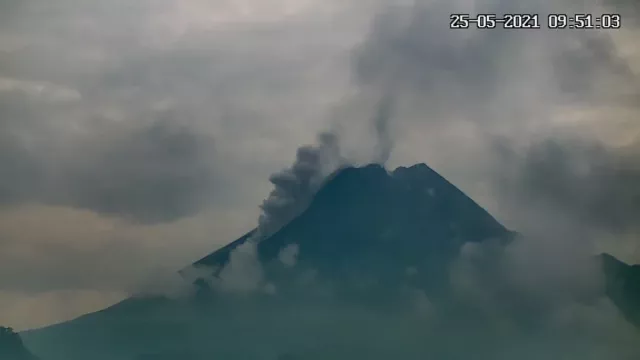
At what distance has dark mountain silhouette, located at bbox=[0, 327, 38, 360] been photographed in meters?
2.75

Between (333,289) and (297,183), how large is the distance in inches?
20.0

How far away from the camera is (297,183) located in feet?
9.50

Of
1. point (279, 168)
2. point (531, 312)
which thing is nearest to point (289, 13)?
point (279, 168)

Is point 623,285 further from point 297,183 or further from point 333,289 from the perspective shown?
point 297,183

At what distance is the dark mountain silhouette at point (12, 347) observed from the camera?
275cm

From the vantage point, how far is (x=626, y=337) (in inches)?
113

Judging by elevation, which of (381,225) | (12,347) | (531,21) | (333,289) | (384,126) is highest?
(531,21)

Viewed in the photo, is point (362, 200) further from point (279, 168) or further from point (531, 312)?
point (531, 312)

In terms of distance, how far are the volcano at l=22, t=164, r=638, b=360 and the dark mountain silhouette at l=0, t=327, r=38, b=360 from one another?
4cm

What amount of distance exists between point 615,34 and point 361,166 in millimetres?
1378

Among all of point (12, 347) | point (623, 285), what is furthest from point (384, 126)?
point (12, 347)

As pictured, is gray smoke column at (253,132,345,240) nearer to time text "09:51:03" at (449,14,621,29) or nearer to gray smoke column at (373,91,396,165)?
gray smoke column at (373,91,396,165)

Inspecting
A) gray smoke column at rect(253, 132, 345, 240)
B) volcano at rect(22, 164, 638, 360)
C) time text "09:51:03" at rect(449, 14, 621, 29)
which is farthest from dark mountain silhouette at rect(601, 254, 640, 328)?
gray smoke column at rect(253, 132, 345, 240)

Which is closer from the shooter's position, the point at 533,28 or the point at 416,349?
the point at 416,349
